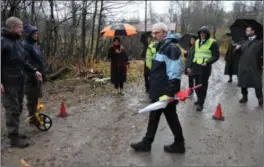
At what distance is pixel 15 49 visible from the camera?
506 centimetres

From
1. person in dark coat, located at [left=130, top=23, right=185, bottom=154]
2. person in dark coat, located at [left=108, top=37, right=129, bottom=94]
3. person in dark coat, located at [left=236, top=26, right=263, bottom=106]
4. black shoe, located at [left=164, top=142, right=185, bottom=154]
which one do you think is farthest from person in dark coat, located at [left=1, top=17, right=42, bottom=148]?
person in dark coat, located at [left=236, top=26, right=263, bottom=106]

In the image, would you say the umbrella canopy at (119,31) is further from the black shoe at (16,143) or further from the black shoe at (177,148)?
the black shoe at (177,148)

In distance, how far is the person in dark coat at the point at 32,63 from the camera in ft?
19.1

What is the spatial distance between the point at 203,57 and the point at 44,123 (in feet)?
12.4

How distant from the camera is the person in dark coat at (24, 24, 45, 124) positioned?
19.1 ft

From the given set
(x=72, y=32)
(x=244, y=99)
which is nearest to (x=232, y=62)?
(x=244, y=99)

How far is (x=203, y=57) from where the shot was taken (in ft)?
25.2

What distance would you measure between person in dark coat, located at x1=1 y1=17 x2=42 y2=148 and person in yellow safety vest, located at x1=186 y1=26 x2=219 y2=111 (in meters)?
4.05

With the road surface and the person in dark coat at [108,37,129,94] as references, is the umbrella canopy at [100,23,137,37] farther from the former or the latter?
the road surface

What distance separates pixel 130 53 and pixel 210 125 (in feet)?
52.8

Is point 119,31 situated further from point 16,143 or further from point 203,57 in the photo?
point 16,143

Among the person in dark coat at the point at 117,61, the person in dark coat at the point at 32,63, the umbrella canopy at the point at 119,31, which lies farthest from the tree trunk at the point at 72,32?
the person in dark coat at the point at 32,63

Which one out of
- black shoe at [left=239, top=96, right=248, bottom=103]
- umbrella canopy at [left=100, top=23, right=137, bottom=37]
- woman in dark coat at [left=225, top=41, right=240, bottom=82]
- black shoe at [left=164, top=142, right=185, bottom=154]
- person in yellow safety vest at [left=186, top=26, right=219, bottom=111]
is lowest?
black shoe at [left=239, top=96, right=248, bottom=103]

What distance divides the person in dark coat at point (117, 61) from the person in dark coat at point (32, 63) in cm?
348
